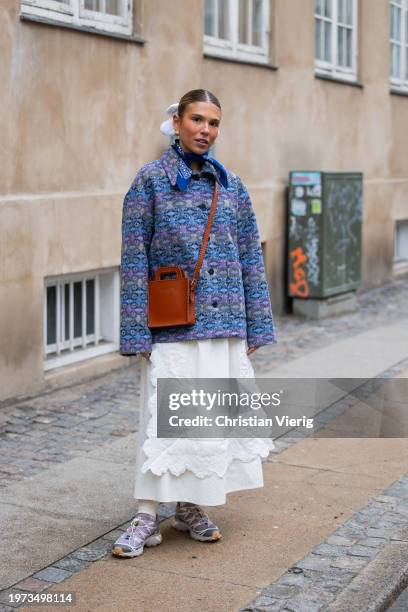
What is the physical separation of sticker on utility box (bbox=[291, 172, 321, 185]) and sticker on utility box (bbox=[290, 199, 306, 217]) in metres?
0.20

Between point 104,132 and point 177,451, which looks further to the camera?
point 104,132

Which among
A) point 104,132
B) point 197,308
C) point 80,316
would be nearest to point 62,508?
point 197,308

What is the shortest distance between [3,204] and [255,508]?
10.6ft

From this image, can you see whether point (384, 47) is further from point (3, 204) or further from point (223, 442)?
point (223, 442)

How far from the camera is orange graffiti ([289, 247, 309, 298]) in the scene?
1243 cm

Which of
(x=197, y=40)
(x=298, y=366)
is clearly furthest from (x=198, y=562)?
(x=197, y=40)

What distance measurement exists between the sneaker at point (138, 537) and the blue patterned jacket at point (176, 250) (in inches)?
29.0

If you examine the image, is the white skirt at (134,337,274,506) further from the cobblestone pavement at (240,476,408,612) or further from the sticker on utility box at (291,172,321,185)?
the sticker on utility box at (291,172,321,185)

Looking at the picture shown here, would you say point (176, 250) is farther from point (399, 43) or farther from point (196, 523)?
point (399, 43)

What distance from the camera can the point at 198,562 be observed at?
4867 millimetres

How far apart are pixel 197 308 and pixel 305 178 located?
7617mm

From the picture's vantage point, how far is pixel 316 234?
486 inches

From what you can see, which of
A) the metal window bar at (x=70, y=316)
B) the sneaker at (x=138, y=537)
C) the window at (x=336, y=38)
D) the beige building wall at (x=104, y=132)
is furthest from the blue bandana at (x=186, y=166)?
the window at (x=336, y=38)

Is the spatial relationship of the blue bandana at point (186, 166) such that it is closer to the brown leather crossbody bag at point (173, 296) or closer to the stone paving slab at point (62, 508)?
the brown leather crossbody bag at point (173, 296)
